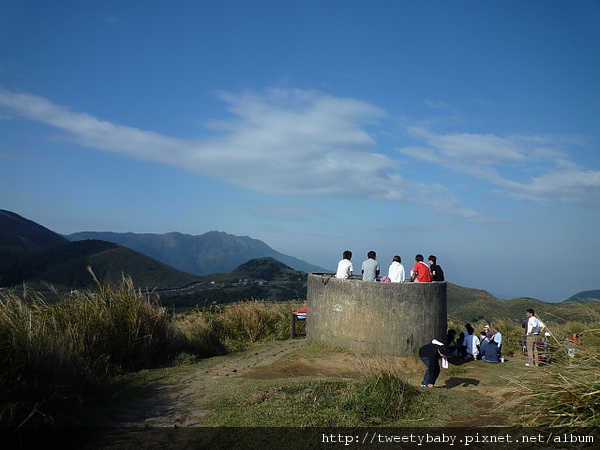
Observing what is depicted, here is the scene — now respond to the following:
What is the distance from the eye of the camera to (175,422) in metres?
5.30

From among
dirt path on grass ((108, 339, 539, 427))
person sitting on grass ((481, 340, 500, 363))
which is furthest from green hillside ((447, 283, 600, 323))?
dirt path on grass ((108, 339, 539, 427))

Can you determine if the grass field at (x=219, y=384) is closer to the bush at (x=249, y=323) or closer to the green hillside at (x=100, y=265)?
the bush at (x=249, y=323)

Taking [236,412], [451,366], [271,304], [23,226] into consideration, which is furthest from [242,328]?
[23,226]

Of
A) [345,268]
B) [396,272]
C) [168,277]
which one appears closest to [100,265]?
[168,277]

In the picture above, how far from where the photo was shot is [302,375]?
8.10 metres

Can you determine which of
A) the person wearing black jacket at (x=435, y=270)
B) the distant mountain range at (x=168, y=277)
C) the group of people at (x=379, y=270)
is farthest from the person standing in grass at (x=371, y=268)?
the distant mountain range at (x=168, y=277)

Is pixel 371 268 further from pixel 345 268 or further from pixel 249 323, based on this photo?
pixel 249 323

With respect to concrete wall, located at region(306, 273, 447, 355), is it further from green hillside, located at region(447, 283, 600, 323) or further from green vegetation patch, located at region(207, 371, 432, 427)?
green hillside, located at region(447, 283, 600, 323)

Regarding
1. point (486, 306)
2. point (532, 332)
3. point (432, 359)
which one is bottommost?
point (486, 306)

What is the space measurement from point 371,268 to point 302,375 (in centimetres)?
336

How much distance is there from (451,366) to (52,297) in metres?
8.71

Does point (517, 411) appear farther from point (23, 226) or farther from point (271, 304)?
point (23, 226)

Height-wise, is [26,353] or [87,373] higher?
[26,353]

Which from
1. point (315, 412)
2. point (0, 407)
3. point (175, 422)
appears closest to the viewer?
point (0, 407)
